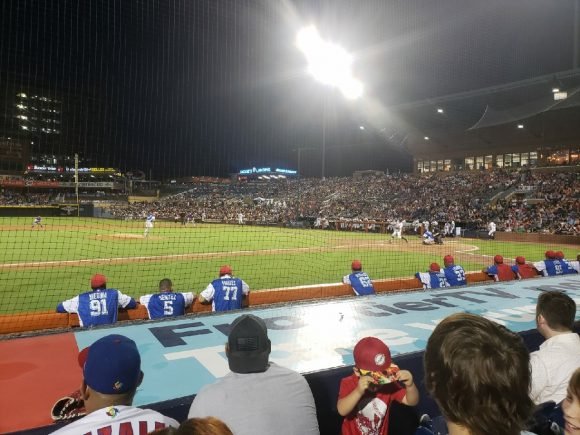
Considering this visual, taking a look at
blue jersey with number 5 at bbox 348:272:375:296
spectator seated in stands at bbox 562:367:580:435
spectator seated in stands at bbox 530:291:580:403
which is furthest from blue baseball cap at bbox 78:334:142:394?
blue jersey with number 5 at bbox 348:272:375:296

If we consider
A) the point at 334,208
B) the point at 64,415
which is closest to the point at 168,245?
the point at 64,415

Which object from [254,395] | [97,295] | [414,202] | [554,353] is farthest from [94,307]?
[414,202]

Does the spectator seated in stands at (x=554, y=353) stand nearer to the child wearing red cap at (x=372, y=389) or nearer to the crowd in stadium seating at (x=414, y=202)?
the child wearing red cap at (x=372, y=389)

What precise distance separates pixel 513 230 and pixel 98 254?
28131mm

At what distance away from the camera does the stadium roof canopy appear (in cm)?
3578

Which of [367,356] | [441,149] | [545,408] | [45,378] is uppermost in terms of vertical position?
[441,149]

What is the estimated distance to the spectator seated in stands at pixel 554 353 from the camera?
10.5 ft

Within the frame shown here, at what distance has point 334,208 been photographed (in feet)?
156

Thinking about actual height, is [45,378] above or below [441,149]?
below

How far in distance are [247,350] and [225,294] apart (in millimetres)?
5577

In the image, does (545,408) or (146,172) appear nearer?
(545,408)

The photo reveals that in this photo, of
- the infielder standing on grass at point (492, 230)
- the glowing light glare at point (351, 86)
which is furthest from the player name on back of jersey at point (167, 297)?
the infielder standing on grass at point (492, 230)

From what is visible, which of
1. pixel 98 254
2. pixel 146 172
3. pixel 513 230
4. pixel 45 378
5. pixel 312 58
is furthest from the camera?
pixel 146 172

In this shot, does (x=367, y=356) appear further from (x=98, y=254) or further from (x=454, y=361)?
(x=98, y=254)
